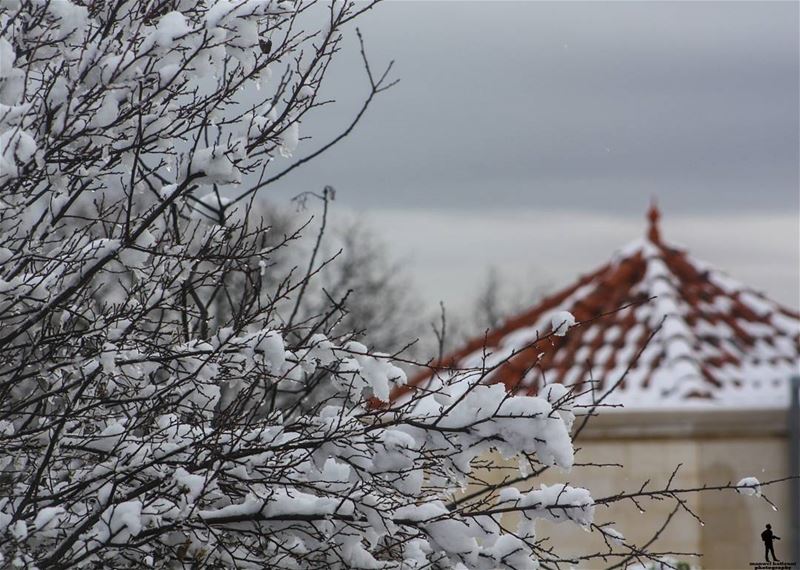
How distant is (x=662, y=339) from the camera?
33.8 ft

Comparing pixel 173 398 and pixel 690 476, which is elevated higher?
pixel 690 476

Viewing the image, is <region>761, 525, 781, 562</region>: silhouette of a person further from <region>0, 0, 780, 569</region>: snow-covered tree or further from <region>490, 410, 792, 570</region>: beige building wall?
<region>0, 0, 780, 569</region>: snow-covered tree

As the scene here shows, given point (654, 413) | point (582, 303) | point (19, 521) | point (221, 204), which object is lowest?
point (19, 521)

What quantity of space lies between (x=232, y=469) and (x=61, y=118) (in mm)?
1232

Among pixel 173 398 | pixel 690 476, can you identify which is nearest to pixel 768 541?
pixel 690 476

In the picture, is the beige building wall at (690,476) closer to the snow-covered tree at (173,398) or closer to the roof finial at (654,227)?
the roof finial at (654,227)

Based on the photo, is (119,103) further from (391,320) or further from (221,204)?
(391,320)

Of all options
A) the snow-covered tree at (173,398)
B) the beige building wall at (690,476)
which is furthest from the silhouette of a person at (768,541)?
the snow-covered tree at (173,398)

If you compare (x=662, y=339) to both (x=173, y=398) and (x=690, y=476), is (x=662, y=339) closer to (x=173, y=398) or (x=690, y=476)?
(x=690, y=476)

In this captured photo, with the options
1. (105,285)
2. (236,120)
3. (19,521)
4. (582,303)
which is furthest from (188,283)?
(582,303)

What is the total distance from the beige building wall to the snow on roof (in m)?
0.18

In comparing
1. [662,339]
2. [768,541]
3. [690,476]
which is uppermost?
[662,339]

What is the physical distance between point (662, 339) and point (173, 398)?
6.55 meters

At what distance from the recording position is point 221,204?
591 cm
